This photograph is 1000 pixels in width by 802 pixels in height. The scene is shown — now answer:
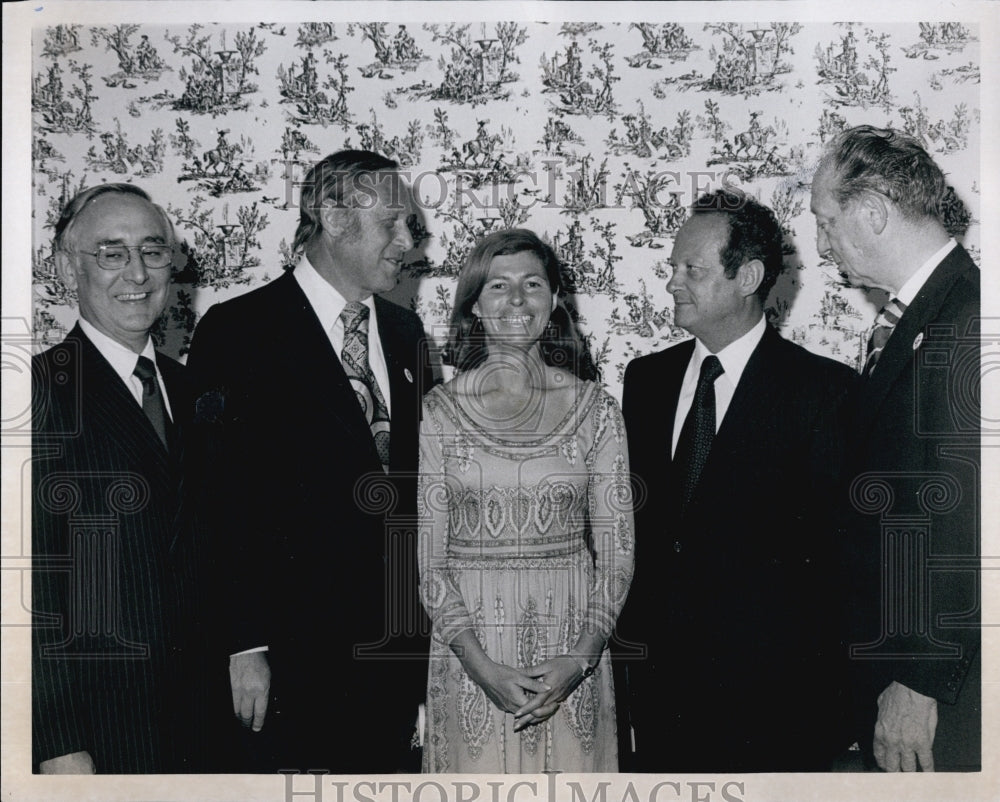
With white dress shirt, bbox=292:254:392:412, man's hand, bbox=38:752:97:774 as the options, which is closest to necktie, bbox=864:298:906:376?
white dress shirt, bbox=292:254:392:412

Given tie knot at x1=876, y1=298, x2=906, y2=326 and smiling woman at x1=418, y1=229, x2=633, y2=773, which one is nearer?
smiling woman at x1=418, y1=229, x2=633, y2=773

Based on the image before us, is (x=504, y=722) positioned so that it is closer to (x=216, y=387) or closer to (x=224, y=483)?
(x=224, y=483)

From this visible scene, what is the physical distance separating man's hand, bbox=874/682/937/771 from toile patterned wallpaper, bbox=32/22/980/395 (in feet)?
3.13

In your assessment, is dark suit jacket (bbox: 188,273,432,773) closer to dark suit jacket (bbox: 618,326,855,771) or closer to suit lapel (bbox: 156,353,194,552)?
suit lapel (bbox: 156,353,194,552)

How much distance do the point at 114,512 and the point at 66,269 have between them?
0.67m

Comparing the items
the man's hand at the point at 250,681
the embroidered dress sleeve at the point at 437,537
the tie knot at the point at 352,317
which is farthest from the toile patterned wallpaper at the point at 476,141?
the man's hand at the point at 250,681

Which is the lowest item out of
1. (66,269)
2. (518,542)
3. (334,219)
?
(518,542)

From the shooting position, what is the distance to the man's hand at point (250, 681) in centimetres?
241

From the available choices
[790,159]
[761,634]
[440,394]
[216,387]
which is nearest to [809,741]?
[761,634]

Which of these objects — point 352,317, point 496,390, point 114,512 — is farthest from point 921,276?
point 114,512

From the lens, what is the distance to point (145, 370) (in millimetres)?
2426

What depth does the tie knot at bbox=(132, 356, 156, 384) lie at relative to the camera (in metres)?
2.42

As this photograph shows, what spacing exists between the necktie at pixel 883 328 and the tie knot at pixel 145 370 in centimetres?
193

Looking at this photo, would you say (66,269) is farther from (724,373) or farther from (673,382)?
(724,373)
